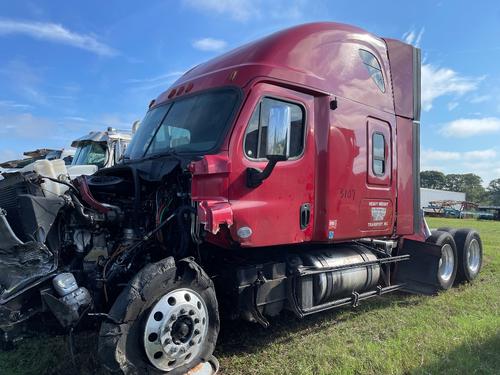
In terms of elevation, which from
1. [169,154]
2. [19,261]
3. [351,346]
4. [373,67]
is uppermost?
[373,67]

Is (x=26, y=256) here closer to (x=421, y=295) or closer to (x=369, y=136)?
(x=369, y=136)

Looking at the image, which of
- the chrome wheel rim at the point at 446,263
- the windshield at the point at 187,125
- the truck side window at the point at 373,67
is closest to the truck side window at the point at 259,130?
the windshield at the point at 187,125

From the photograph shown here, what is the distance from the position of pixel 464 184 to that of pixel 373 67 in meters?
98.7

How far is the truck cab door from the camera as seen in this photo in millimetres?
4539

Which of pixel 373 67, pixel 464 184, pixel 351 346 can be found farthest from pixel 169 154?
pixel 464 184

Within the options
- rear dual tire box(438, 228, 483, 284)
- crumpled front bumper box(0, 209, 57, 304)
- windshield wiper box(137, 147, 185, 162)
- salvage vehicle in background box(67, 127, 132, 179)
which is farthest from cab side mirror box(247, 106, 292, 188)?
salvage vehicle in background box(67, 127, 132, 179)

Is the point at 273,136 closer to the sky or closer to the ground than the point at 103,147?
closer to the ground

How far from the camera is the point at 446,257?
7.95 m

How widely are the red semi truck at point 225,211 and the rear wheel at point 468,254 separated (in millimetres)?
2186

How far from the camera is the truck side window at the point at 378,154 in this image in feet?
20.6

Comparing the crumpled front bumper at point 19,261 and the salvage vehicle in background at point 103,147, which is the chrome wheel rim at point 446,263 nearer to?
the crumpled front bumper at point 19,261

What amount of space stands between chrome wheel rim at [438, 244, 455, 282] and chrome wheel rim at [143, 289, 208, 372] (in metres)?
5.09

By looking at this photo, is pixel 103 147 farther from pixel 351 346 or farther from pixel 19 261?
pixel 351 346

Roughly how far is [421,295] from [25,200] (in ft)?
19.8
